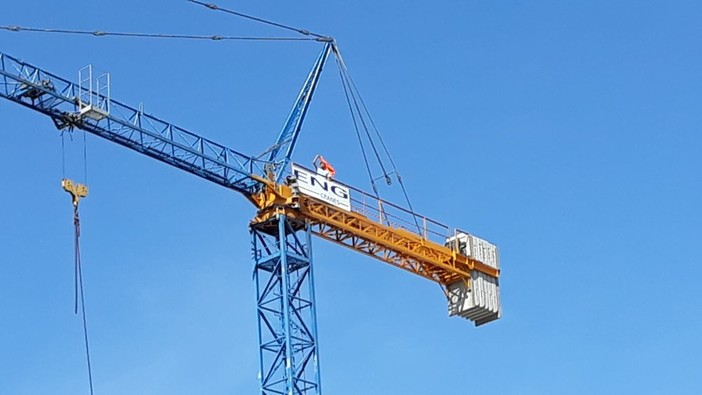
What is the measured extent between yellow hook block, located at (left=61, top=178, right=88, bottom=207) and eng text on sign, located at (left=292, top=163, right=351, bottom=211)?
13.3 metres

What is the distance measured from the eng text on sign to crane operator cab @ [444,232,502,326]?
813 centimetres

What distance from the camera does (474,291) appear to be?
115m

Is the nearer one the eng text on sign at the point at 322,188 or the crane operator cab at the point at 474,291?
the eng text on sign at the point at 322,188

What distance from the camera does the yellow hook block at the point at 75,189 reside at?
97750mm

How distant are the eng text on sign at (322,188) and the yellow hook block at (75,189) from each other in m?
13.3

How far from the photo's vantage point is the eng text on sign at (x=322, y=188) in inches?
4257

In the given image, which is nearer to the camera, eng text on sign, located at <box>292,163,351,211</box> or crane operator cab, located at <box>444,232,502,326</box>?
eng text on sign, located at <box>292,163,351,211</box>

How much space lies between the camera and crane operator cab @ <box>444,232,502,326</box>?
115m

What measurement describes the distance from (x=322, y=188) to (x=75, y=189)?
1508 centimetres

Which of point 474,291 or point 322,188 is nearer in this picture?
point 322,188

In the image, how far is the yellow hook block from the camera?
97750 millimetres

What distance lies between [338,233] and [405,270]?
5097mm

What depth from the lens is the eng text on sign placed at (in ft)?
355

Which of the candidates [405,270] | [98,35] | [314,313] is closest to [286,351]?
[314,313]
